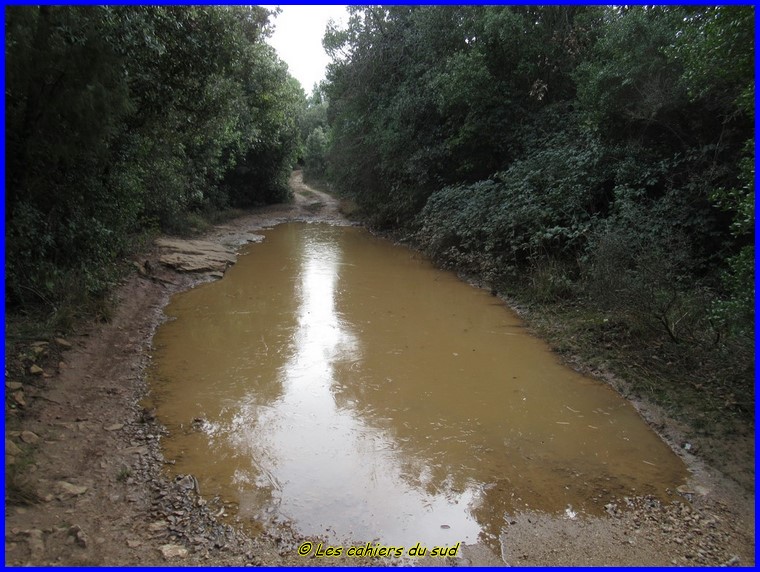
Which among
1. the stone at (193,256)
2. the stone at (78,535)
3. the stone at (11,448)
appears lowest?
the stone at (193,256)

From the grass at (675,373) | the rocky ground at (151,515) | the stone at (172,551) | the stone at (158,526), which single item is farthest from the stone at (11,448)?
the grass at (675,373)

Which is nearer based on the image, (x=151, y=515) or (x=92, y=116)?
(x=151, y=515)

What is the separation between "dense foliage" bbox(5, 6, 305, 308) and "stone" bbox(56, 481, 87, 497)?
3543 millimetres

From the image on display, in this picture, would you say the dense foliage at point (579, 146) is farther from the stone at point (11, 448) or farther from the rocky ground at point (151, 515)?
the stone at point (11, 448)

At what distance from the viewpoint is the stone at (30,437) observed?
4.49m

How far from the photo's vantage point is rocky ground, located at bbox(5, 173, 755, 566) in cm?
350

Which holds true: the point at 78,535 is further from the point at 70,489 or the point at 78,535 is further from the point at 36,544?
the point at 70,489

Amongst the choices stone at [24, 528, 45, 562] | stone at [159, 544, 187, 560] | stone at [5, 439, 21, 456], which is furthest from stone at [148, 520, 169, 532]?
stone at [5, 439, 21, 456]

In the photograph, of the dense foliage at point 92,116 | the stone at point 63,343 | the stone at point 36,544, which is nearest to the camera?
the stone at point 36,544

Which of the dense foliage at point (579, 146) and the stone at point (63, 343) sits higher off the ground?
the dense foliage at point (579, 146)

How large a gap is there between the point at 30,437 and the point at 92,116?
321 centimetres

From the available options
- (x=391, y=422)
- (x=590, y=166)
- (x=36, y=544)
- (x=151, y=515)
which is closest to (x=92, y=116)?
(x=151, y=515)

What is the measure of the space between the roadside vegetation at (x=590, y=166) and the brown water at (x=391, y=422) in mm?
814

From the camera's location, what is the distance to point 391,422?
5.45 meters
